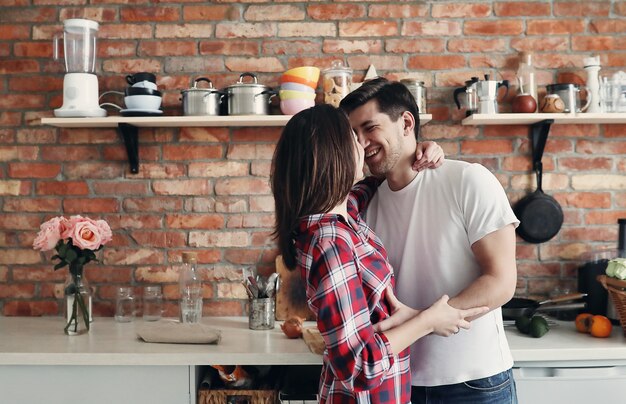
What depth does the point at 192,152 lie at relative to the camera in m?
2.68

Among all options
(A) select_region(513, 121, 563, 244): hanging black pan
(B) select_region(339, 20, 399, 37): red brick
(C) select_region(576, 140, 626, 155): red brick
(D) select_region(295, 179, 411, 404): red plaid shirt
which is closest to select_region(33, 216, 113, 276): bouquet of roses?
(D) select_region(295, 179, 411, 404): red plaid shirt

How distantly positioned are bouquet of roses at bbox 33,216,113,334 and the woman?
3.80 ft

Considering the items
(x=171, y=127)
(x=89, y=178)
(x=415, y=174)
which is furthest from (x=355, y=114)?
(x=89, y=178)

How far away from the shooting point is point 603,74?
2654mm

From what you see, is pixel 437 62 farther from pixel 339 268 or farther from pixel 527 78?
pixel 339 268

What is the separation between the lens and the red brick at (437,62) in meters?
2.65

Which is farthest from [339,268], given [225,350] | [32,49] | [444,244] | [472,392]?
[32,49]

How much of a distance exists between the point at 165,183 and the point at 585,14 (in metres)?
2.02

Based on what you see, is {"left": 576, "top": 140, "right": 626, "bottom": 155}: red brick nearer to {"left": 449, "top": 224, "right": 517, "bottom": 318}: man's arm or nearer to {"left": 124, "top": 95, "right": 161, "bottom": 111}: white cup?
{"left": 449, "top": 224, "right": 517, "bottom": 318}: man's arm

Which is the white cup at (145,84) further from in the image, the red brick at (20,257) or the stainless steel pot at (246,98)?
the red brick at (20,257)

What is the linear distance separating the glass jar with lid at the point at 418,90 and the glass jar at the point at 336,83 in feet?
0.76

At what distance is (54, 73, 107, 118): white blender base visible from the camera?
2459 millimetres

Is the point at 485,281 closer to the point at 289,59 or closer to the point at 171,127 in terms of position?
the point at 289,59

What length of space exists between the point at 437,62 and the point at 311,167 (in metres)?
1.51
